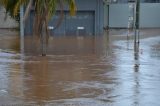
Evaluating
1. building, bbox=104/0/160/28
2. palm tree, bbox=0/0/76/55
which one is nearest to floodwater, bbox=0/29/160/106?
palm tree, bbox=0/0/76/55

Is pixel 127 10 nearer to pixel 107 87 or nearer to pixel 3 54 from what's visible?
pixel 3 54

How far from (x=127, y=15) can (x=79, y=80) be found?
43836mm

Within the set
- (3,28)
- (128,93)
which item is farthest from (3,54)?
(3,28)

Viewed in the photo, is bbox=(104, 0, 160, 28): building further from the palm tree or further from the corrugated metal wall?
the palm tree

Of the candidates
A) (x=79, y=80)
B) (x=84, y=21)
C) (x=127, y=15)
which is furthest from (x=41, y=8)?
(x=127, y=15)

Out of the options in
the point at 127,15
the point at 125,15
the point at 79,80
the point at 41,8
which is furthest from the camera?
the point at 125,15

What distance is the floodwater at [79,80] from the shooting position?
12297mm

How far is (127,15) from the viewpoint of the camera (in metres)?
59.1

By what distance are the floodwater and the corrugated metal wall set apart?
3472 centimetres

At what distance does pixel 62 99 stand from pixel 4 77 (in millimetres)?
4628

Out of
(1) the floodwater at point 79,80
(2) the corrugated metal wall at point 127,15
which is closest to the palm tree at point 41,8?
(1) the floodwater at point 79,80

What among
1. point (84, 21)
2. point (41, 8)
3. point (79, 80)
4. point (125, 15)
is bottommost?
point (79, 80)

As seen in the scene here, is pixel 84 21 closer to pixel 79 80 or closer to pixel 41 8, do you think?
pixel 41 8

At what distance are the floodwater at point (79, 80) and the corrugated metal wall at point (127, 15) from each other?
34.7 meters
